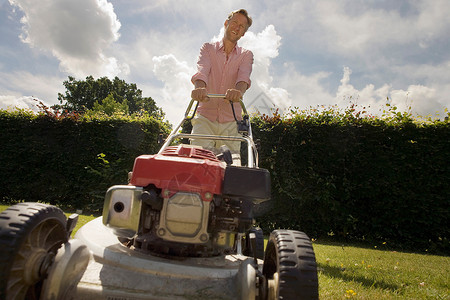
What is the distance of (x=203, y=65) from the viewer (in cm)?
356

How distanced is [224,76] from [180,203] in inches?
85.2

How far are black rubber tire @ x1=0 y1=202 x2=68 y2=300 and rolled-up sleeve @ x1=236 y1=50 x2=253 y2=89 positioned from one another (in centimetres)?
235

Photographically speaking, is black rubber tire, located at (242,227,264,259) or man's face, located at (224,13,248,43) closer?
black rubber tire, located at (242,227,264,259)

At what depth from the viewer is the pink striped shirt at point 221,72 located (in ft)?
11.5

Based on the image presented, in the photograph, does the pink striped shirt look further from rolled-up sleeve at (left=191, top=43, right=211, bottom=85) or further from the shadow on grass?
the shadow on grass

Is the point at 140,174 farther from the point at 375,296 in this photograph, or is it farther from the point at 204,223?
the point at 375,296

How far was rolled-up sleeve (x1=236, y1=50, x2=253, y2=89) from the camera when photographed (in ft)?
11.5

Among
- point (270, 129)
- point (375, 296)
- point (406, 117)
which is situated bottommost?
point (375, 296)

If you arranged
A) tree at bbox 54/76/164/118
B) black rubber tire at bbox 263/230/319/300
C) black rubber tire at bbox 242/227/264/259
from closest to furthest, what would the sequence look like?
black rubber tire at bbox 263/230/319/300 < black rubber tire at bbox 242/227/264/259 < tree at bbox 54/76/164/118

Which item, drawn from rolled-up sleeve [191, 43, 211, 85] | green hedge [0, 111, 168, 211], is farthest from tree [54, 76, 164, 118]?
rolled-up sleeve [191, 43, 211, 85]

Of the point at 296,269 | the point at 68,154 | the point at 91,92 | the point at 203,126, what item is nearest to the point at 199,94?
the point at 203,126

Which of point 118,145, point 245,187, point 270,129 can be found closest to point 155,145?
point 118,145

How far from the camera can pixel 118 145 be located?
8.45m

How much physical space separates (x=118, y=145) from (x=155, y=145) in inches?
39.2
